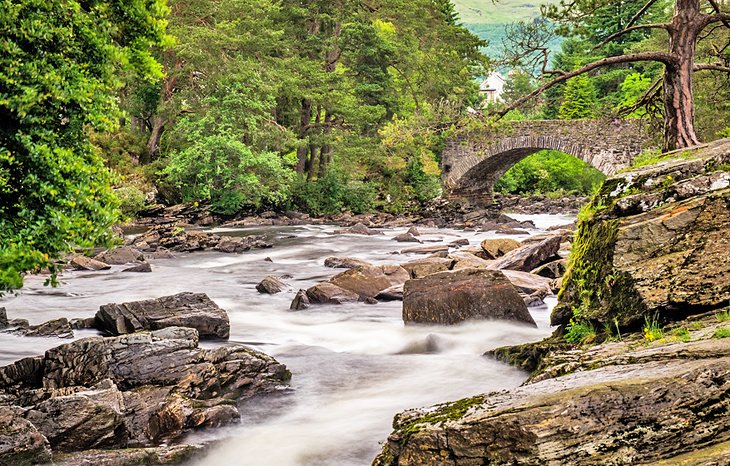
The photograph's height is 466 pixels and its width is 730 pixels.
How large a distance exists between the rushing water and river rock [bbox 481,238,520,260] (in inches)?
176

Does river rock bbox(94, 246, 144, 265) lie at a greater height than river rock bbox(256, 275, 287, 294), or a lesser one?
greater

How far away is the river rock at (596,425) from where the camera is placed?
4109mm

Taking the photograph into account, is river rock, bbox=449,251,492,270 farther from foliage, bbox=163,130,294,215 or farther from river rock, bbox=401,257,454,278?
foliage, bbox=163,130,294,215

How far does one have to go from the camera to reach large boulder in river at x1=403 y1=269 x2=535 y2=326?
11484 millimetres

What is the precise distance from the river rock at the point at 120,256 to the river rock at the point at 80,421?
14.6m

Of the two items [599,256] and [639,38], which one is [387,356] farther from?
[639,38]

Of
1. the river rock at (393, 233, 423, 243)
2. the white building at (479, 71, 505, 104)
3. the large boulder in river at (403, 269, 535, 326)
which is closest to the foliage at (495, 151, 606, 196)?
the river rock at (393, 233, 423, 243)

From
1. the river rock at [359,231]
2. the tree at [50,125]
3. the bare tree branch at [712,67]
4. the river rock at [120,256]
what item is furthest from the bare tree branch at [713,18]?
the river rock at [359,231]

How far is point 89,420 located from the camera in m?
6.86

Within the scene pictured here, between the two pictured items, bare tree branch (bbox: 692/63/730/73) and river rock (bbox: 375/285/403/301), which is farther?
river rock (bbox: 375/285/403/301)

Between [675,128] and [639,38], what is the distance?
53.3 meters

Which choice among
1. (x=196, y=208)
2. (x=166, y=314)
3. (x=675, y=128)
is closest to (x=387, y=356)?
(x=166, y=314)

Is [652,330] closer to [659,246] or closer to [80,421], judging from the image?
[659,246]

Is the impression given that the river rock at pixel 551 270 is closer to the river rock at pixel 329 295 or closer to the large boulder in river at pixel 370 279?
the large boulder in river at pixel 370 279
